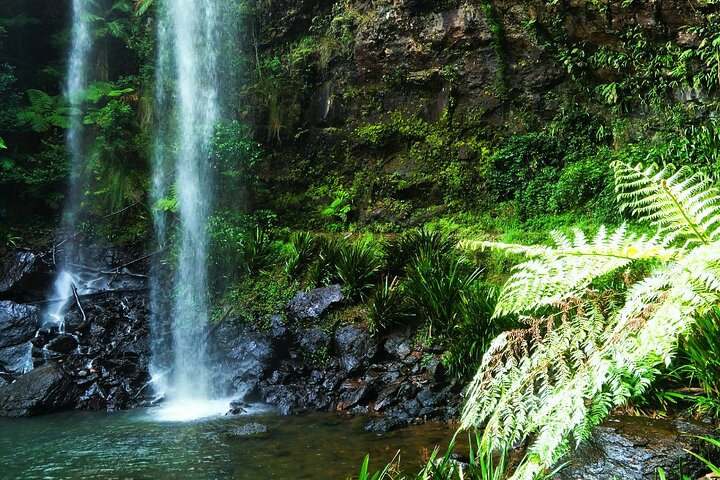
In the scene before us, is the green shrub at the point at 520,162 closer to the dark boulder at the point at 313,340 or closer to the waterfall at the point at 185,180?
the dark boulder at the point at 313,340

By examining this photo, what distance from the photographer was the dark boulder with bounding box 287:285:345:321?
8398 millimetres

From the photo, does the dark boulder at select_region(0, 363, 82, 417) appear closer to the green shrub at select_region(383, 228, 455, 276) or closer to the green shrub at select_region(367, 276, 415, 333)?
the green shrub at select_region(367, 276, 415, 333)

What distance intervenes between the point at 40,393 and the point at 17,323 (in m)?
2.29

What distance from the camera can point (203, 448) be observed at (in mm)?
5473

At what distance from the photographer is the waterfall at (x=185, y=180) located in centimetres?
899

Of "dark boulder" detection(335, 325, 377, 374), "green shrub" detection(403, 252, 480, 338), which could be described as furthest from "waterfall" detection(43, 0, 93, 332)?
"green shrub" detection(403, 252, 480, 338)

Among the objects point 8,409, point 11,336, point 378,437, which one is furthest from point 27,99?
point 378,437

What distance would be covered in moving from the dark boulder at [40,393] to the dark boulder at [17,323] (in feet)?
4.46

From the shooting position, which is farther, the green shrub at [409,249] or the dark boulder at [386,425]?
the green shrub at [409,249]

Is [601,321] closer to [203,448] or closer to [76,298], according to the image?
[203,448]

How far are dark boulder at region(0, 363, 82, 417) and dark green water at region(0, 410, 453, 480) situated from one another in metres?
0.37

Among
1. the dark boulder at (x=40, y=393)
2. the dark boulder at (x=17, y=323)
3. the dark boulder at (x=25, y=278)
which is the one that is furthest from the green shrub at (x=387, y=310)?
the dark boulder at (x=25, y=278)

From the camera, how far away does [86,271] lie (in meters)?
10.7

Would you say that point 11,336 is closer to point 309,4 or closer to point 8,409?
point 8,409
